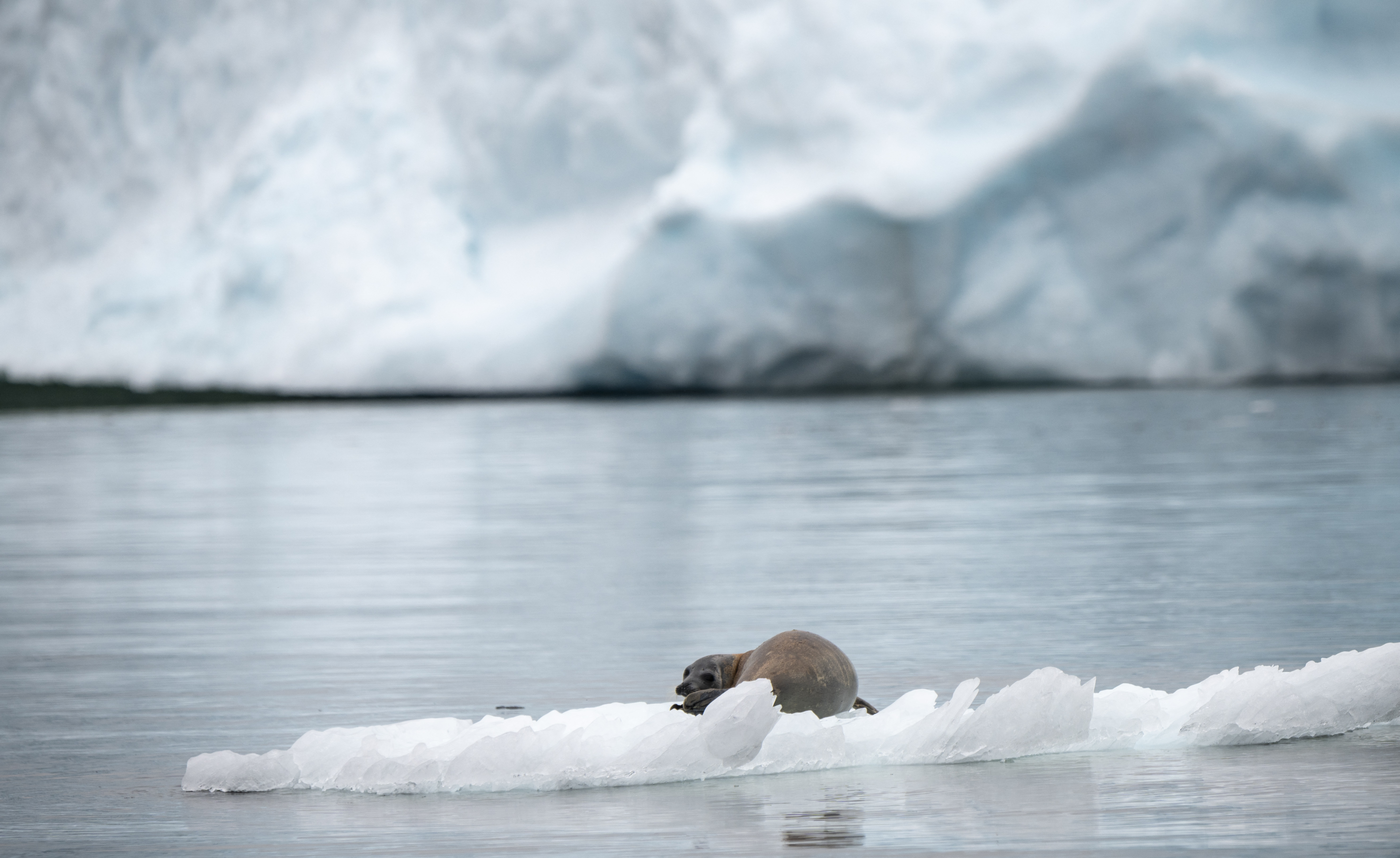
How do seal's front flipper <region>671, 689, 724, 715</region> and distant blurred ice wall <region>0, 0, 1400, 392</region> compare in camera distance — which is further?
distant blurred ice wall <region>0, 0, 1400, 392</region>

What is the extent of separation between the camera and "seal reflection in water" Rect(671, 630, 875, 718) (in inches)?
108

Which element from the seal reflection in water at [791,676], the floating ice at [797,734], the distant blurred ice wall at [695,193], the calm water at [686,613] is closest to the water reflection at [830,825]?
the calm water at [686,613]

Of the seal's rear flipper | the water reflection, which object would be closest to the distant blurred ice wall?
the seal's rear flipper

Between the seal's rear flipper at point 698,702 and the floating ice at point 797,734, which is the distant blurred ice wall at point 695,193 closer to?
the floating ice at point 797,734

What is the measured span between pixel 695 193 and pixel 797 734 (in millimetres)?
15161

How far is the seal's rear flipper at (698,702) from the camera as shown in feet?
9.11

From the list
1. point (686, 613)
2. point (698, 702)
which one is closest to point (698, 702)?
point (698, 702)

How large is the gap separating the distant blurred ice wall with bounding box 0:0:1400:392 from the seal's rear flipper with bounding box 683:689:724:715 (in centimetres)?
1387

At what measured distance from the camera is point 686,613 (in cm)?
452

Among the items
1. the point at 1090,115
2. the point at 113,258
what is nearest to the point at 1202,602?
the point at 1090,115

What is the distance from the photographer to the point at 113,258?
2356 centimetres

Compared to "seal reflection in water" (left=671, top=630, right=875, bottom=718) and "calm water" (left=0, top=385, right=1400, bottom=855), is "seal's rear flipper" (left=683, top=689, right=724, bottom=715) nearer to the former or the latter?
"seal reflection in water" (left=671, top=630, right=875, bottom=718)

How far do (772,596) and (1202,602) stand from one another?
3.80 ft

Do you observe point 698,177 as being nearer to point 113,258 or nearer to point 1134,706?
point 113,258
